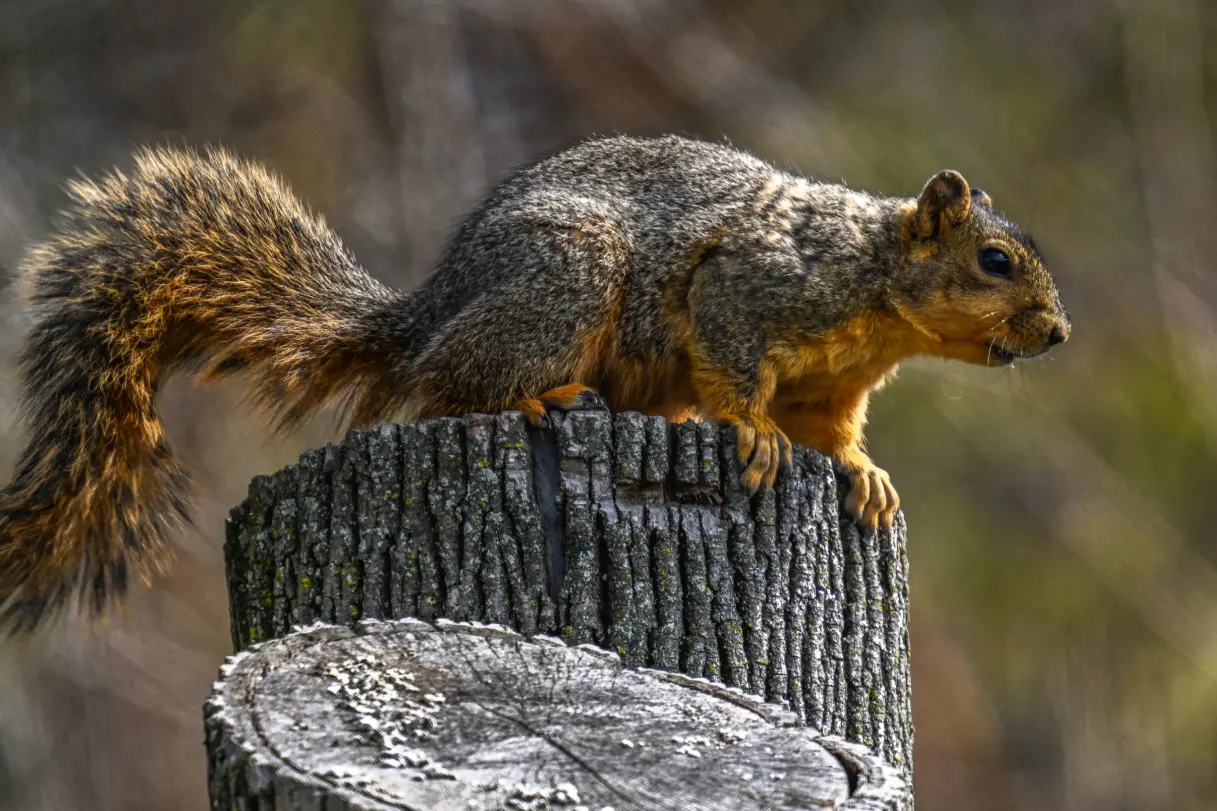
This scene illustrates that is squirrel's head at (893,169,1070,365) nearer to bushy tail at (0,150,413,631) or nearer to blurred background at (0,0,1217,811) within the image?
bushy tail at (0,150,413,631)

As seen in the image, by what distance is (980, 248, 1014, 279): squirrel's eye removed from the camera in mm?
3170

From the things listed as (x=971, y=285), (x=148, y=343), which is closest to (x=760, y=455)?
(x=971, y=285)

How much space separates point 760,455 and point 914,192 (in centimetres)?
458

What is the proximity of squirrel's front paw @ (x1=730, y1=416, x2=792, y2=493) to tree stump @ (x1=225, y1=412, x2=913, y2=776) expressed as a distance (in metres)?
0.02

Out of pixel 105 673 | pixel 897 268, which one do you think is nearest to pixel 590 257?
pixel 897 268

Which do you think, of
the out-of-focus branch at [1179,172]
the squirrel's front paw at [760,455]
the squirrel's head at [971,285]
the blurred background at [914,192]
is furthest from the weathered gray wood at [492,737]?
the out-of-focus branch at [1179,172]

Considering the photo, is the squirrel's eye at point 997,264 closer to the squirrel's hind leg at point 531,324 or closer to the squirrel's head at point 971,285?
the squirrel's head at point 971,285

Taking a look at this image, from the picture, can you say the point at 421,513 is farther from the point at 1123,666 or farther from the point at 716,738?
the point at 1123,666

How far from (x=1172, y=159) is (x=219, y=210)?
204 inches

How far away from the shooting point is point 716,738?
1660mm

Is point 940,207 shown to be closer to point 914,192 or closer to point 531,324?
point 531,324

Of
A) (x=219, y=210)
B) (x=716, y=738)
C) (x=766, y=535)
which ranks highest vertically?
(x=219, y=210)

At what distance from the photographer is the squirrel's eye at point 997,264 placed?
3170mm

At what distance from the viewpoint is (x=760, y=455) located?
2596mm
